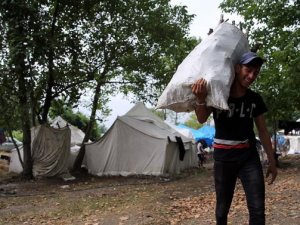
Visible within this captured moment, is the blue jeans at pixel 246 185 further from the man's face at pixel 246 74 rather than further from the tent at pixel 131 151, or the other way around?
the tent at pixel 131 151

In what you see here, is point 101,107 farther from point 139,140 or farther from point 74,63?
point 74,63

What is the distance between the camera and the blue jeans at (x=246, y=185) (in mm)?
3561

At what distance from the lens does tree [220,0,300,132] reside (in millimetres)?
14422

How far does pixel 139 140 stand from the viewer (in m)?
18.1

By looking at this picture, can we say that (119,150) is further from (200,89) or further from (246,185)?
(200,89)

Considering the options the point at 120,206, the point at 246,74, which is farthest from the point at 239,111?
the point at 120,206

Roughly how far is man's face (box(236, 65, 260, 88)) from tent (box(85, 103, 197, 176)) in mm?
14068

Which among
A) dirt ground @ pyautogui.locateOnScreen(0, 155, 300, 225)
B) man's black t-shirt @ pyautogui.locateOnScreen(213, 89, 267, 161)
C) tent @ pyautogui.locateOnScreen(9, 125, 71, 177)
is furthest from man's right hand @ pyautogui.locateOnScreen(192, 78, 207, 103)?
tent @ pyautogui.locateOnScreen(9, 125, 71, 177)

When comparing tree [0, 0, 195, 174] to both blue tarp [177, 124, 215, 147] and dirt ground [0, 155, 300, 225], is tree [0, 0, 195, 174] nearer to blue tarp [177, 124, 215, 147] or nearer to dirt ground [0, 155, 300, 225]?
dirt ground [0, 155, 300, 225]

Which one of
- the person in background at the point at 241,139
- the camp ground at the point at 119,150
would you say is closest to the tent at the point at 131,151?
the camp ground at the point at 119,150

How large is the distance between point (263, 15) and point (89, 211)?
9742 mm

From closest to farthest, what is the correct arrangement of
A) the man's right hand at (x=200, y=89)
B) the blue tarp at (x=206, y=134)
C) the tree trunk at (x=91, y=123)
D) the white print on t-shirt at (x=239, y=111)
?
1. the man's right hand at (x=200, y=89)
2. the white print on t-shirt at (x=239, y=111)
3. the tree trunk at (x=91, y=123)
4. the blue tarp at (x=206, y=134)

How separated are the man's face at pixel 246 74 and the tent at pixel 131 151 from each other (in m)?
14.1

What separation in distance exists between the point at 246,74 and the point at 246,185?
0.91 metres
